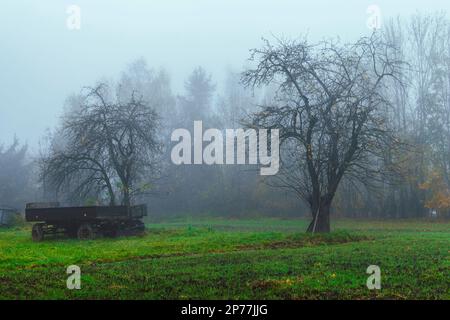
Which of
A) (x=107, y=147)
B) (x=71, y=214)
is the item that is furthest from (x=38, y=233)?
(x=107, y=147)

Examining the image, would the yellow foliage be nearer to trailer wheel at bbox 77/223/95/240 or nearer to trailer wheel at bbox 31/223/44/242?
trailer wheel at bbox 77/223/95/240

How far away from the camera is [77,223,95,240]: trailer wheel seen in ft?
84.3

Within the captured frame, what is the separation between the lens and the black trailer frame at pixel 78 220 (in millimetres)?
25562

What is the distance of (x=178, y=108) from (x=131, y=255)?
5255 cm

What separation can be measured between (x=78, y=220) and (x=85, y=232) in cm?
68

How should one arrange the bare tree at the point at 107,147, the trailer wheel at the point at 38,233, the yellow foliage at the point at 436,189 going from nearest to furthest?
the trailer wheel at the point at 38,233 → the bare tree at the point at 107,147 → the yellow foliage at the point at 436,189

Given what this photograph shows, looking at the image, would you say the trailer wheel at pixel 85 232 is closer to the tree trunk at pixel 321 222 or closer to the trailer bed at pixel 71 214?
the trailer bed at pixel 71 214

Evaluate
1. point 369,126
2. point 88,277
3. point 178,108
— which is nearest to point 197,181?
point 178,108

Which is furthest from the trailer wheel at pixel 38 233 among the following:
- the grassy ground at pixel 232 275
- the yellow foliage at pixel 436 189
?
the yellow foliage at pixel 436 189

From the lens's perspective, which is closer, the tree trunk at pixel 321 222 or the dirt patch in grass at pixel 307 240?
the dirt patch in grass at pixel 307 240

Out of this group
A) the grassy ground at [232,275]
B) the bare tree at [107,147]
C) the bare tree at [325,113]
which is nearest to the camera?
the grassy ground at [232,275]

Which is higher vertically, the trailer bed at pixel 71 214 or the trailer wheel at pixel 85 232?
the trailer bed at pixel 71 214

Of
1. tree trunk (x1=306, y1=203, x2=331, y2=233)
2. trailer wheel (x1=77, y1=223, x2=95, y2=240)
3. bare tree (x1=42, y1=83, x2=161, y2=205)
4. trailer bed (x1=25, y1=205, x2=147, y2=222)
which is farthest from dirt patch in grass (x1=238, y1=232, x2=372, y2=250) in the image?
bare tree (x1=42, y1=83, x2=161, y2=205)

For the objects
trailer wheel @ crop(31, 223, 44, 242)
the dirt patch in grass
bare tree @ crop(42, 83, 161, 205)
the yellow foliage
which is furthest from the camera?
→ the yellow foliage
